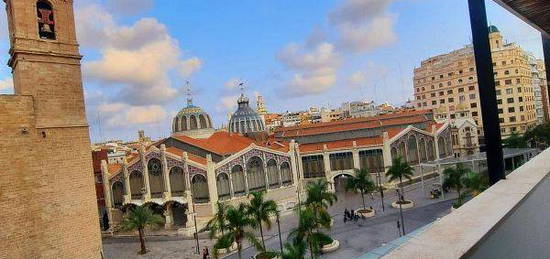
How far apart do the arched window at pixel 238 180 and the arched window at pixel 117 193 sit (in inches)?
470

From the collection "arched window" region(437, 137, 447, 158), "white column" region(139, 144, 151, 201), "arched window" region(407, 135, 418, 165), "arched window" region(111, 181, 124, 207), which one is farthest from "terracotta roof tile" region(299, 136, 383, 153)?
"arched window" region(111, 181, 124, 207)

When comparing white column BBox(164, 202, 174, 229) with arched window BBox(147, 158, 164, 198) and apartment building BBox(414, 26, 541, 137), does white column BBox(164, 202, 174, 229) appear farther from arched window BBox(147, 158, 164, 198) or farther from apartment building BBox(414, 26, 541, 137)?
apartment building BBox(414, 26, 541, 137)

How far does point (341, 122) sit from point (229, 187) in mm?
22203

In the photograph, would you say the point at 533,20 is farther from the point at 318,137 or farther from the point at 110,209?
the point at 318,137

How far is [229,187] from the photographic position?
1431 inches

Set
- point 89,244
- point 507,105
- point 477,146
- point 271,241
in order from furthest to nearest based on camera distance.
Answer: point 507,105, point 477,146, point 271,241, point 89,244

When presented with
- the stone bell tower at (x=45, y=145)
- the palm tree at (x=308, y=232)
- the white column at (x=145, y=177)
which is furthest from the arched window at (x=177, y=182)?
the stone bell tower at (x=45, y=145)

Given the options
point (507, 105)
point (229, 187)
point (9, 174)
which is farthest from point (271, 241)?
point (507, 105)

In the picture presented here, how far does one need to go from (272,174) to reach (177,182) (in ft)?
31.3

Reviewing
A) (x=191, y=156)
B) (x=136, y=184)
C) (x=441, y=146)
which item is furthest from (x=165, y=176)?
(x=441, y=146)

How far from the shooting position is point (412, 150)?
154ft

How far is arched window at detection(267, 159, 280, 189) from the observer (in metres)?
40.0

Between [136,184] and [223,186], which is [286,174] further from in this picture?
[136,184]

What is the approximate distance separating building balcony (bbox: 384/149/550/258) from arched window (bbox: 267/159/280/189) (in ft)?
118
